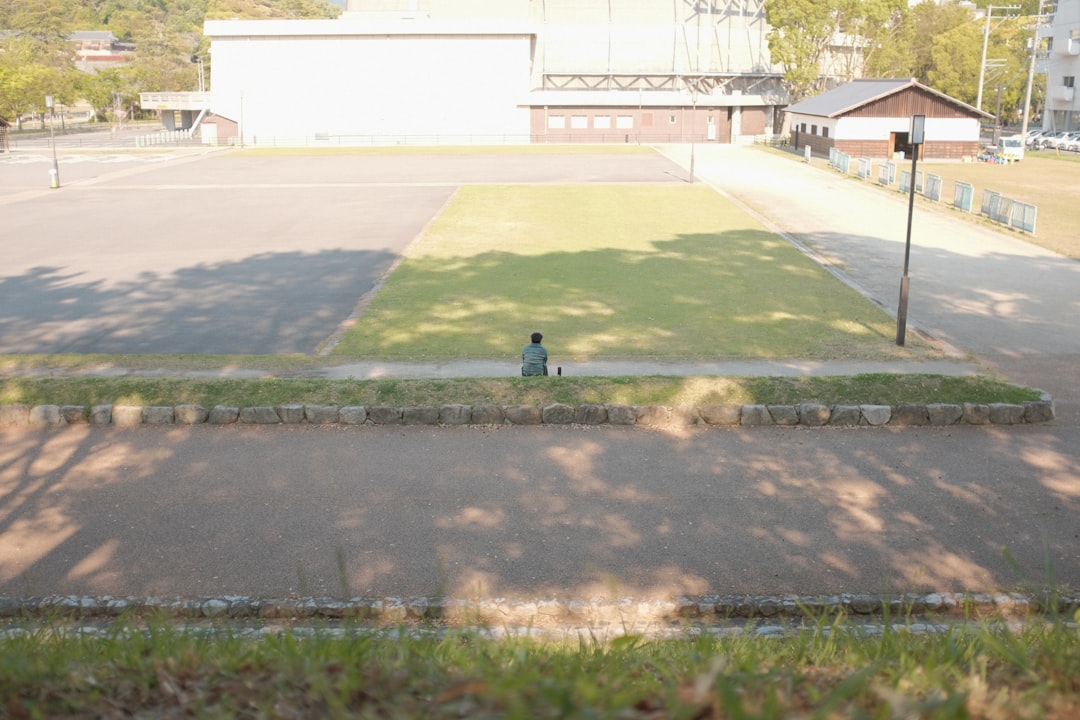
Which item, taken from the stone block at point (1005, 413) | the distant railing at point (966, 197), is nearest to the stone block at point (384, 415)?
the stone block at point (1005, 413)

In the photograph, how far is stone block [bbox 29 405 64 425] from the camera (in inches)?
516

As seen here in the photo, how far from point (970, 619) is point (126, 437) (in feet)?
32.2

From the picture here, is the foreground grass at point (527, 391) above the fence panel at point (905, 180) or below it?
below

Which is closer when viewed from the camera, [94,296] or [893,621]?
[893,621]

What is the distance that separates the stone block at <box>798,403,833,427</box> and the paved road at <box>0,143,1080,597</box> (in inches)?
8.3

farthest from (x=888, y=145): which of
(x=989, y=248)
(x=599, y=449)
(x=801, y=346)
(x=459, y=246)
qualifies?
(x=599, y=449)

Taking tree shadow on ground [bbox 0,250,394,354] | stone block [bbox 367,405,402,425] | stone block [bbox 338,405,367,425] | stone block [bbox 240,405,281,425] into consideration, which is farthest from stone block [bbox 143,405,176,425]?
tree shadow on ground [bbox 0,250,394,354]

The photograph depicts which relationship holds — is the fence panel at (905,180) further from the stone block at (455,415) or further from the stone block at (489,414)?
the stone block at (455,415)

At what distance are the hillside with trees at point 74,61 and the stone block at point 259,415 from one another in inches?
3378

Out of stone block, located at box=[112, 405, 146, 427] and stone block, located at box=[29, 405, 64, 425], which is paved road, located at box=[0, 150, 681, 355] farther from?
stone block, located at box=[29, 405, 64, 425]

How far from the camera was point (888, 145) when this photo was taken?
58.9m

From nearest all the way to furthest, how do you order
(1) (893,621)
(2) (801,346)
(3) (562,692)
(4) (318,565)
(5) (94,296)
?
(3) (562,692), (1) (893,621), (4) (318,565), (2) (801,346), (5) (94,296)

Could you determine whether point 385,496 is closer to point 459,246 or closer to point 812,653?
point 812,653

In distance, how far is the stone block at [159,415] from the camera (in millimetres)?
13109
